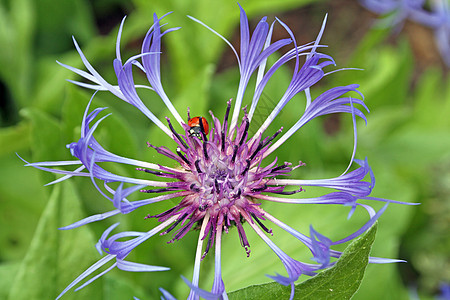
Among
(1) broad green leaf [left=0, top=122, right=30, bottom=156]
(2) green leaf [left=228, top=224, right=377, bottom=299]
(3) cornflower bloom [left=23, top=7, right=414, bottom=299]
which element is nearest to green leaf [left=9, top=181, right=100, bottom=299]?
(3) cornflower bloom [left=23, top=7, right=414, bottom=299]

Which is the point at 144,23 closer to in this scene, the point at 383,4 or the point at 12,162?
the point at 12,162

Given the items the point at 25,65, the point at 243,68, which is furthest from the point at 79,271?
the point at 25,65

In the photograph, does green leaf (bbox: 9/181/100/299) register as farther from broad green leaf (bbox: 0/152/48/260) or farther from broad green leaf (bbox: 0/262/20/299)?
broad green leaf (bbox: 0/152/48/260)

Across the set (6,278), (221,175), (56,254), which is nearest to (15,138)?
(6,278)

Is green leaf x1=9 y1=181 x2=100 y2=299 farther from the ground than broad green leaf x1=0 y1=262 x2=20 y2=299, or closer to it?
farther from the ground

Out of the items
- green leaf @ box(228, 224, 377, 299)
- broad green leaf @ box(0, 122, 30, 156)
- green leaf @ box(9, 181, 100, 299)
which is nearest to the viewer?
green leaf @ box(228, 224, 377, 299)

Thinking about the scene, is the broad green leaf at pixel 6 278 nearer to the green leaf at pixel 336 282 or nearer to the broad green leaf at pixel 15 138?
the broad green leaf at pixel 15 138
